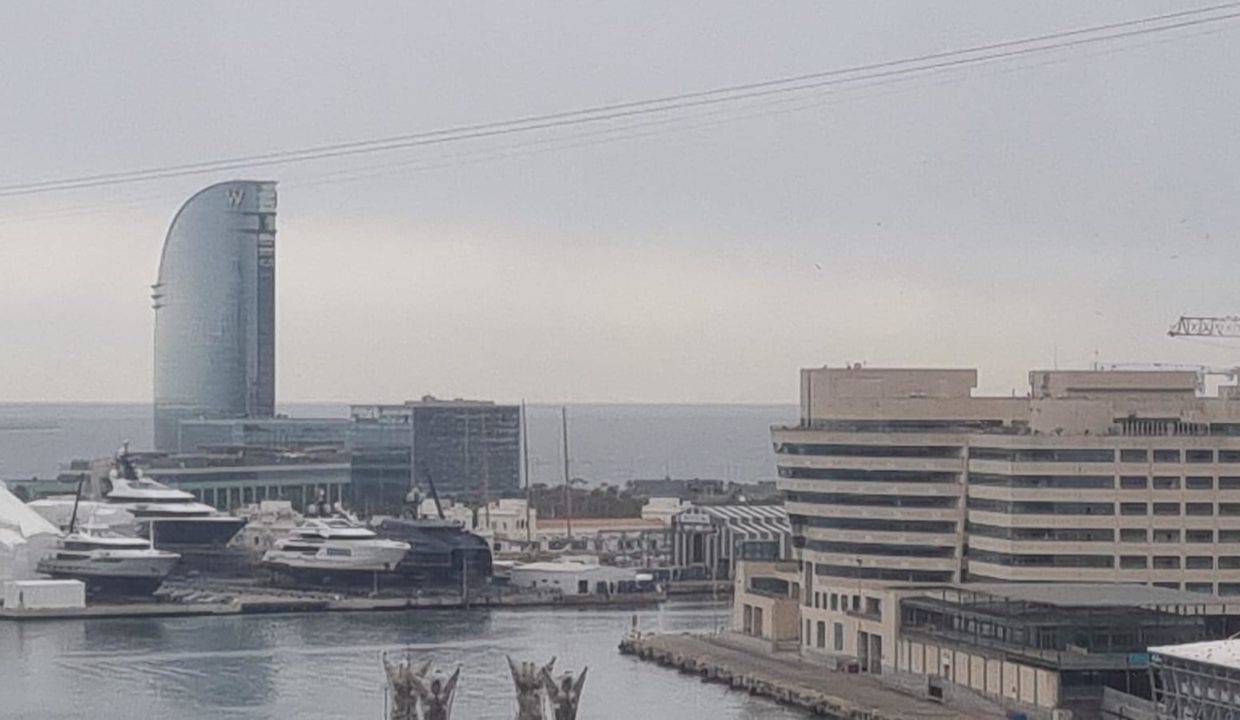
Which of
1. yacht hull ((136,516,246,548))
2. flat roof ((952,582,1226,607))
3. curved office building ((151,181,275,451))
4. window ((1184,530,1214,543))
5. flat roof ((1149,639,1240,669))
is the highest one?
curved office building ((151,181,275,451))

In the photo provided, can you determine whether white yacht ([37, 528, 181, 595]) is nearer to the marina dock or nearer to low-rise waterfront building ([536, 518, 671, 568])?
the marina dock

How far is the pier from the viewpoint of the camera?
721 inches

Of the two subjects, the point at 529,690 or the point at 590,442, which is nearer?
the point at 529,690

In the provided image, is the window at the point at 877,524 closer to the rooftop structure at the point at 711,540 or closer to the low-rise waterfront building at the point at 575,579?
the low-rise waterfront building at the point at 575,579

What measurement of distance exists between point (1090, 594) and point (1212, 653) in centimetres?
651

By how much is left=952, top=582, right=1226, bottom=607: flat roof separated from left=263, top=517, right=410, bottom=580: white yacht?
40.2ft

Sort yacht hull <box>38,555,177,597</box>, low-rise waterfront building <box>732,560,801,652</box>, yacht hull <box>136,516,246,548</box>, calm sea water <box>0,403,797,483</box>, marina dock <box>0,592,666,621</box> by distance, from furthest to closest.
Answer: calm sea water <box>0,403,797,483</box>, yacht hull <box>136,516,246,548</box>, yacht hull <box>38,555,177,597</box>, marina dock <box>0,592,666,621</box>, low-rise waterfront building <box>732,560,801,652</box>

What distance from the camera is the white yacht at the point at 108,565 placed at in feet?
97.2

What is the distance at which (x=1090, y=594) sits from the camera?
61.5ft

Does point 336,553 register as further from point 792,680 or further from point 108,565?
point 792,680

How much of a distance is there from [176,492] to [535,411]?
114 meters

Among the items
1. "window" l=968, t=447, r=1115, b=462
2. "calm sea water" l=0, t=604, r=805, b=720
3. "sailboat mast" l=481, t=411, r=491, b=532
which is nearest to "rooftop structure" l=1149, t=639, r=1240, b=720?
→ "calm sea water" l=0, t=604, r=805, b=720

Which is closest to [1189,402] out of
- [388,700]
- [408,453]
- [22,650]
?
[388,700]

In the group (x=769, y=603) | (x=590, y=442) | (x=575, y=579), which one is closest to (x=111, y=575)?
(x=575, y=579)
